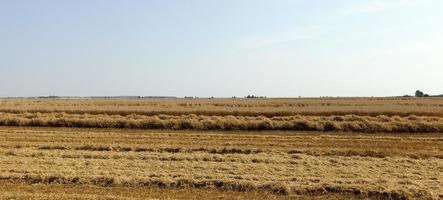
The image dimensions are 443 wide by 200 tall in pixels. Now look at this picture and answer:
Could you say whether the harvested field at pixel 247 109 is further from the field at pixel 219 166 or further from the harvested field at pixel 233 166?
the harvested field at pixel 233 166

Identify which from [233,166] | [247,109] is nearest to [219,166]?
[233,166]

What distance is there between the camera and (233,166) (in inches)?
671

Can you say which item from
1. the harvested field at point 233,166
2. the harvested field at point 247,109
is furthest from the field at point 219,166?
the harvested field at point 247,109

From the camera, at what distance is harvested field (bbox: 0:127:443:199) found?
13867 millimetres

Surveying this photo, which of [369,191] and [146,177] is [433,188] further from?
[146,177]

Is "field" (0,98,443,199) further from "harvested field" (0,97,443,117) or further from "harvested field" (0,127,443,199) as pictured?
"harvested field" (0,97,443,117)

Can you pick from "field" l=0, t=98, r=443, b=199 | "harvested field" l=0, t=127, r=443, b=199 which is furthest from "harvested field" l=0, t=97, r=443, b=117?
"harvested field" l=0, t=127, r=443, b=199

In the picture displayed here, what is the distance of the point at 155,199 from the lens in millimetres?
12875

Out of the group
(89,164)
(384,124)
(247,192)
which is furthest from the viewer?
(384,124)

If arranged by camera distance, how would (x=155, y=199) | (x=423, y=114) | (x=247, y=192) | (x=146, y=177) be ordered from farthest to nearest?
(x=423, y=114), (x=146, y=177), (x=247, y=192), (x=155, y=199)

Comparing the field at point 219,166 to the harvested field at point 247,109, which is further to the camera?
the harvested field at point 247,109

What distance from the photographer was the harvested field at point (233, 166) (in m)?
13.9

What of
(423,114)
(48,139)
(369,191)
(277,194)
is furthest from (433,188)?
(423,114)

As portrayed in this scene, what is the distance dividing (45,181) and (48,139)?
11239 mm
